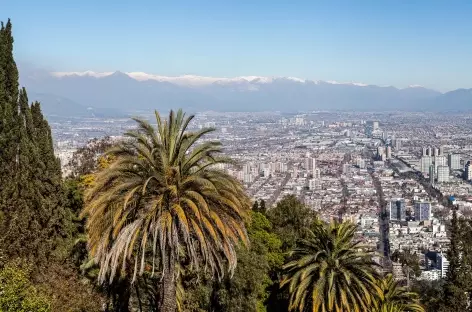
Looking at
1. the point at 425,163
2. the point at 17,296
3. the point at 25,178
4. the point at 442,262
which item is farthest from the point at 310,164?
the point at 17,296

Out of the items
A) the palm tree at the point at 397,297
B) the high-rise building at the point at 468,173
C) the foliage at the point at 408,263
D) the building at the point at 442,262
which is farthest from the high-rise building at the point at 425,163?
the palm tree at the point at 397,297

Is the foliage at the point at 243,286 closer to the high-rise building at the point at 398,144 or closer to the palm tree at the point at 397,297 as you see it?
the palm tree at the point at 397,297

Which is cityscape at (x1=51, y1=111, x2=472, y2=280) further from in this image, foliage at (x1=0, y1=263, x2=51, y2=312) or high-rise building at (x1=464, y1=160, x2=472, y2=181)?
foliage at (x1=0, y1=263, x2=51, y2=312)

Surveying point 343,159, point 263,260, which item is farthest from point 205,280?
point 343,159

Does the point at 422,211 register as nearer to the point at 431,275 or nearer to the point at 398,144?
the point at 431,275

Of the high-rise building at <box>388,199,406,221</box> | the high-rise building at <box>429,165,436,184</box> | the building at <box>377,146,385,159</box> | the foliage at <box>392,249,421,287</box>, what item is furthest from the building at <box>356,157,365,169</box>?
the foliage at <box>392,249,421,287</box>

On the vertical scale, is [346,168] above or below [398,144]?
below
